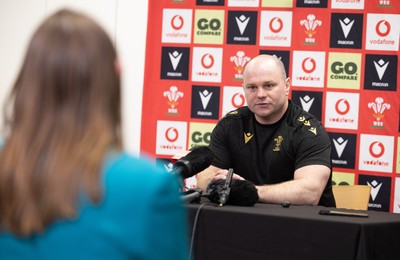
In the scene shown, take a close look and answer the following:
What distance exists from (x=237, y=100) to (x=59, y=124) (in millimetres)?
3087

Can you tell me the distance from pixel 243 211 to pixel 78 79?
1.27 meters

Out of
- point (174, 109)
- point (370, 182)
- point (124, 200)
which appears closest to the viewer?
point (124, 200)

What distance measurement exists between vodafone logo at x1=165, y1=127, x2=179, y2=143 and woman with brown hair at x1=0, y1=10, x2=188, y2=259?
10.2 ft

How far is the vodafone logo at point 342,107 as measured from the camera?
146 inches

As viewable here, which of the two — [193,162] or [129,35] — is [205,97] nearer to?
[129,35]

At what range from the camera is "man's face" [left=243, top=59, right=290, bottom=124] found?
3066mm

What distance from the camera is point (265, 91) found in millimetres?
3086

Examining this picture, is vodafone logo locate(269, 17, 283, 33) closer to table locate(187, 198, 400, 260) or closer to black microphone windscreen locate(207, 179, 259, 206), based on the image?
black microphone windscreen locate(207, 179, 259, 206)

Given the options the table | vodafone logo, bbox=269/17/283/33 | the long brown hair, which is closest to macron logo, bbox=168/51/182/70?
vodafone logo, bbox=269/17/283/33

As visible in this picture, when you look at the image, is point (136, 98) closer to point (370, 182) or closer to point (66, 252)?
point (370, 182)

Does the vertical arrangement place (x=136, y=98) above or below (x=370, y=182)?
above

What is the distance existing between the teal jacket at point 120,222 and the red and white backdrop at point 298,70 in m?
3.03

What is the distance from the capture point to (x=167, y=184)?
0.82m

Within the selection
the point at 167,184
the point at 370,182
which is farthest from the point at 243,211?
the point at 370,182
